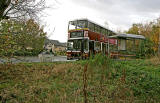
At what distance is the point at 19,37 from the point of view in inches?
146

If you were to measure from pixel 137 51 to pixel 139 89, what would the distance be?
37.9 ft

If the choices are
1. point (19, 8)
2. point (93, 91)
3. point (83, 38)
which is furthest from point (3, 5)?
point (83, 38)

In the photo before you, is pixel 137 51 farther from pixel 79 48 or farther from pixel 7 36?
pixel 7 36

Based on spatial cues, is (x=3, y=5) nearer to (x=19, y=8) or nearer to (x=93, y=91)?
(x=19, y=8)

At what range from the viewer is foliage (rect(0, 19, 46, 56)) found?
3.27 metres

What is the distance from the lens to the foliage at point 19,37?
10.7ft

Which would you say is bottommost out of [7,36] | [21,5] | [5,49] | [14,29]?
[5,49]

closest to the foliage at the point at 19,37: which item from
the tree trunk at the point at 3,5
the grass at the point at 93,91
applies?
the tree trunk at the point at 3,5

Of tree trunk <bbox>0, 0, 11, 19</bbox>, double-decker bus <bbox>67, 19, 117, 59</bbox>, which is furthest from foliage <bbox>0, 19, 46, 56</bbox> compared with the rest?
double-decker bus <bbox>67, 19, 117, 59</bbox>

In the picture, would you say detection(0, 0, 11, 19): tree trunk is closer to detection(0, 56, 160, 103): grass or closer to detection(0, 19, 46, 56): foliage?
detection(0, 19, 46, 56): foliage

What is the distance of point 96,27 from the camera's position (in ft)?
44.5

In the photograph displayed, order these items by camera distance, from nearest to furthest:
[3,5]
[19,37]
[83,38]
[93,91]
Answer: [93,91]
[19,37]
[3,5]
[83,38]

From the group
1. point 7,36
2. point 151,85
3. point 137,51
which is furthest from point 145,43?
point 7,36

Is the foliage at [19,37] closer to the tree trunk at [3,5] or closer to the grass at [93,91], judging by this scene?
the tree trunk at [3,5]
